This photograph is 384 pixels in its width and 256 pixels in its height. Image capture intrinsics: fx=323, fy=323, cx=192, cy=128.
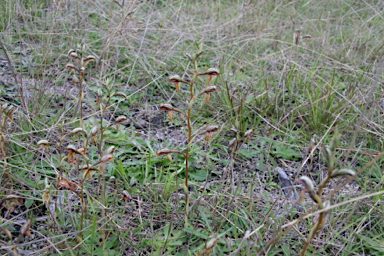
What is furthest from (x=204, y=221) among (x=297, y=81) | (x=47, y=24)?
(x=47, y=24)

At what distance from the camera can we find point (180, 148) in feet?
8.45

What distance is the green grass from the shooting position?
1.81 m

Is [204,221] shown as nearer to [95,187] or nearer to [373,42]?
[95,187]

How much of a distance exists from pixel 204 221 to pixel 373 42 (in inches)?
138

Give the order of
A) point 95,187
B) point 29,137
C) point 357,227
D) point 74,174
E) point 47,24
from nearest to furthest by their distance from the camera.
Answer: point 357,227 → point 95,187 → point 74,174 → point 29,137 → point 47,24

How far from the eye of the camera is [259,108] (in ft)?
9.80

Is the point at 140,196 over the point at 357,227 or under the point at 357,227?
under

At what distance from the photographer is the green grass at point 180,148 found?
1806mm

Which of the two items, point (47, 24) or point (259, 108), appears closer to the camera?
point (259, 108)

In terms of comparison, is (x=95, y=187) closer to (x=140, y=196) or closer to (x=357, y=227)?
(x=140, y=196)

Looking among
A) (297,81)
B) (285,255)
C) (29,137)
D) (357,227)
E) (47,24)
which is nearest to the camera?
(285,255)

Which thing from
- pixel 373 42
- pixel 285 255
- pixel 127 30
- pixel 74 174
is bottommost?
pixel 74 174

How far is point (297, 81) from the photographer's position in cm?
331

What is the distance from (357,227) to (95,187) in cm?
163
